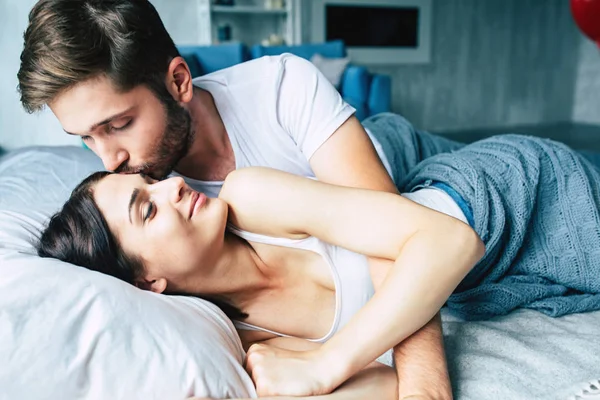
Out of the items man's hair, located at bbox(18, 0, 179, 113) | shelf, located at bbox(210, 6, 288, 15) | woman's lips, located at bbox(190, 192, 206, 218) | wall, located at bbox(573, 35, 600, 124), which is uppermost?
shelf, located at bbox(210, 6, 288, 15)

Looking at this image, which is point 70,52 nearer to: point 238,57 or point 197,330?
point 197,330

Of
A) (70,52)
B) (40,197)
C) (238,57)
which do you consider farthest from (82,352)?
(238,57)

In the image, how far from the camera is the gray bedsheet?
38.5 inches

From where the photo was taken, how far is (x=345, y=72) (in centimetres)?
491

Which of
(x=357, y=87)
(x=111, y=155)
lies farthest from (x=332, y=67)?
(x=111, y=155)

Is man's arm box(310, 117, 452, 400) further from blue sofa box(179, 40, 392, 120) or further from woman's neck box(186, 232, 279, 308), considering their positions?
blue sofa box(179, 40, 392, 120)

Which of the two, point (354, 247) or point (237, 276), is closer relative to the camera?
point (354, 247)

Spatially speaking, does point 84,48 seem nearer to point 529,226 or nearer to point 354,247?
point 354,247

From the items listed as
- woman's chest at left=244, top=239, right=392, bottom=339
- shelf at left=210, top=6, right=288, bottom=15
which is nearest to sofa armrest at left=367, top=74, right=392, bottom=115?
shelf at left=210, top=6, right=288, bottom=15

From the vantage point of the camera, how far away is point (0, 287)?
875mm

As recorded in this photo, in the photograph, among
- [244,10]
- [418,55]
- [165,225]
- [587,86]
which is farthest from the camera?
[587,86]

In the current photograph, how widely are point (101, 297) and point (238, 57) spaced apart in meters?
4.01

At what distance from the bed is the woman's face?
0.10 meters

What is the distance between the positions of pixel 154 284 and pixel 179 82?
1.84 ft
